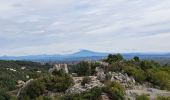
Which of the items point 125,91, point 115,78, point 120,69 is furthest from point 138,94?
point 120,69

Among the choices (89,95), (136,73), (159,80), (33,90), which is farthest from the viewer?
(159,80)

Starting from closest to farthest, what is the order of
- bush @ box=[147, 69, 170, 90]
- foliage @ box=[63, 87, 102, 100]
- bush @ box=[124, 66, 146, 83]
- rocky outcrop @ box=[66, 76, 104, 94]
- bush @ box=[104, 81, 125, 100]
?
1. foliage @ box=[63, 87, 102, 100]
2. bush @ box=[104, 81, 125, 100]
3. rocky outcrop @ box=[66, 76, 104, 94]
4. bush @ box=[124, 66, 146, 83]
5. bush @ box=[147, 69, 170, 90]

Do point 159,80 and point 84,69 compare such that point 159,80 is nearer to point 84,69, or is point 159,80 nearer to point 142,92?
point 142,92

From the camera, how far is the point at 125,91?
27.2m

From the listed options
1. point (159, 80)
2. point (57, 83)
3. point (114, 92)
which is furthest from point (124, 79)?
point (57, 83)

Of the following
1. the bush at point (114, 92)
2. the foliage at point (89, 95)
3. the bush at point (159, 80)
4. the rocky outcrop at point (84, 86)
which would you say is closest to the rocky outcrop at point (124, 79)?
the rocky outcrop at point (84, 86)

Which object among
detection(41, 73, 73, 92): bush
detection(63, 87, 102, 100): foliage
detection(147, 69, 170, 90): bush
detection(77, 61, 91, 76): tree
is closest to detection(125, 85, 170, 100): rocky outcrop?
detection(63, 87, 102, 100): foliage

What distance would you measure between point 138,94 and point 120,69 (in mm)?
6377

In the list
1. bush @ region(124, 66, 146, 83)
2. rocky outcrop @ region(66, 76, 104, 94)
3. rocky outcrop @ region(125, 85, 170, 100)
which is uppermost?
bush @ region(124, 66, 146, 83)

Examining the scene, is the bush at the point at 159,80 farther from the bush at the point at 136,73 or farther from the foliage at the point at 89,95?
the foliage at the point at 89,95

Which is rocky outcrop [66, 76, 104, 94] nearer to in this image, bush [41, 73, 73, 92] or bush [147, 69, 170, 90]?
bush [41, 73, 73, 92]

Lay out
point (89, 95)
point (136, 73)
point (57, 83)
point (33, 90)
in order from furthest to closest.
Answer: point (136, 73), point (57, 83), point (33, 90), point (89, 95)

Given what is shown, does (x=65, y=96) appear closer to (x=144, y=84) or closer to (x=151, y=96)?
(x=151, y=96)

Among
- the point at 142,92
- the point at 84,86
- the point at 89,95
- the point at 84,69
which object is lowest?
the point at 142,92
